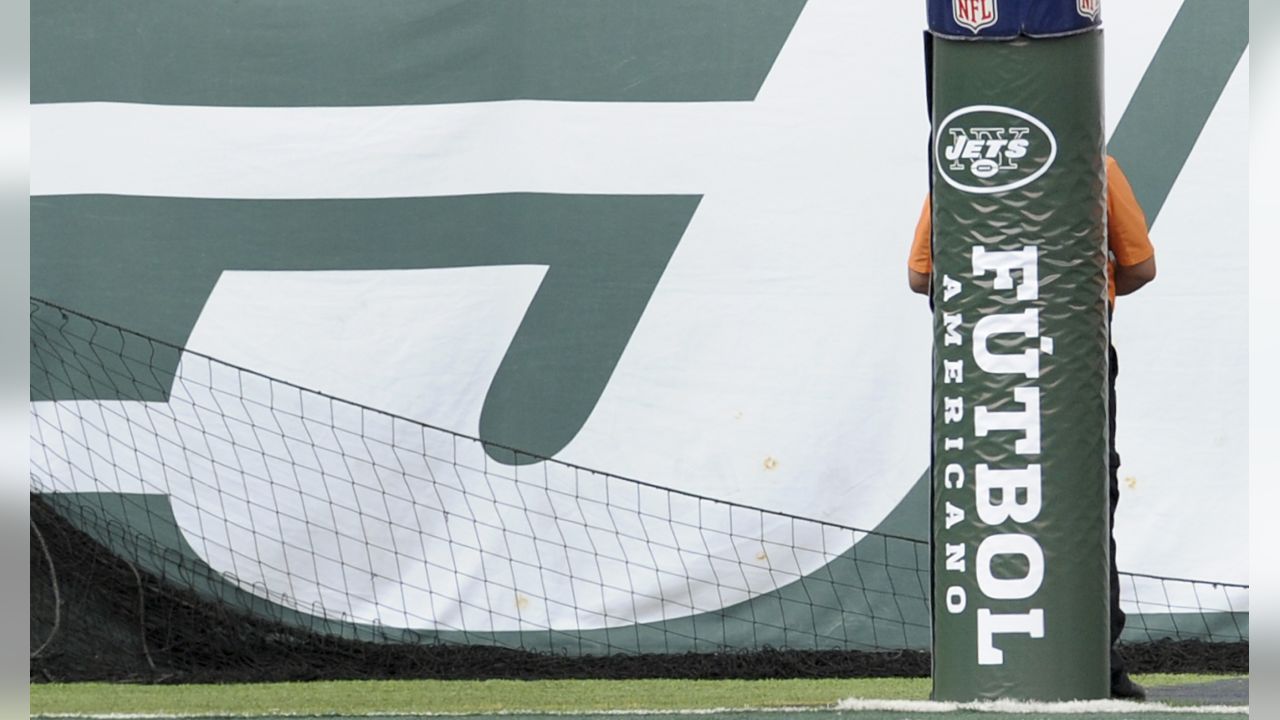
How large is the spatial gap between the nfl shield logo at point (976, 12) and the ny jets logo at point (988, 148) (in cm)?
14

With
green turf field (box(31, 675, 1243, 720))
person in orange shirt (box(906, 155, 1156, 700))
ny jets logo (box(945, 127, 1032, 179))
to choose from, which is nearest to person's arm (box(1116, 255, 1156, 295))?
person in orange shirt (box(906, 155, 1156, 700))

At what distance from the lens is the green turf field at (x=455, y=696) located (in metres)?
2.89

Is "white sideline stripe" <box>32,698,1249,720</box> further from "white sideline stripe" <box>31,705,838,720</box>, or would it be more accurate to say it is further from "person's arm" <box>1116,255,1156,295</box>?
"person's arm" <box>1116,255,1156,295</box>

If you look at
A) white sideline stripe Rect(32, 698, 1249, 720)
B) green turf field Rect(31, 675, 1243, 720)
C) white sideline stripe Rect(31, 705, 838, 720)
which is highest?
white sideline stripe Rect(32, 698, 1249, 720)

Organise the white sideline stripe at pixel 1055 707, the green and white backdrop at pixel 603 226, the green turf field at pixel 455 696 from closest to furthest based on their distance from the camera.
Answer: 1. the white sideline stripe at pixel 1055 707
2. the green turf field at pixel 455 696
3. the green and white backdrop at pixel 603 226

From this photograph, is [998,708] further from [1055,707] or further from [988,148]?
[988,148]

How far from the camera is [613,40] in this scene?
3951 mm

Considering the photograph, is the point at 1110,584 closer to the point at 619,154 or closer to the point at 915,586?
the point at 915,586

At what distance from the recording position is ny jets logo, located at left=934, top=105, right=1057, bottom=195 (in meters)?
2.15

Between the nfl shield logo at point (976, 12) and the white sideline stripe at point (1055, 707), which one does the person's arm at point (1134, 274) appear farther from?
the white sideline stripe at point (1055, 707)

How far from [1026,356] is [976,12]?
1.57 ft

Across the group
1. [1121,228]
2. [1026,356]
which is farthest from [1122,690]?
[1121,228]

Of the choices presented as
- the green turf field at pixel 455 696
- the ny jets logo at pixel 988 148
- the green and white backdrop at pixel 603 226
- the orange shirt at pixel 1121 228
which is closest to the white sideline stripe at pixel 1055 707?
the green turf field at pixel 455 696

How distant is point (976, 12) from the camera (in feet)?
7.10
